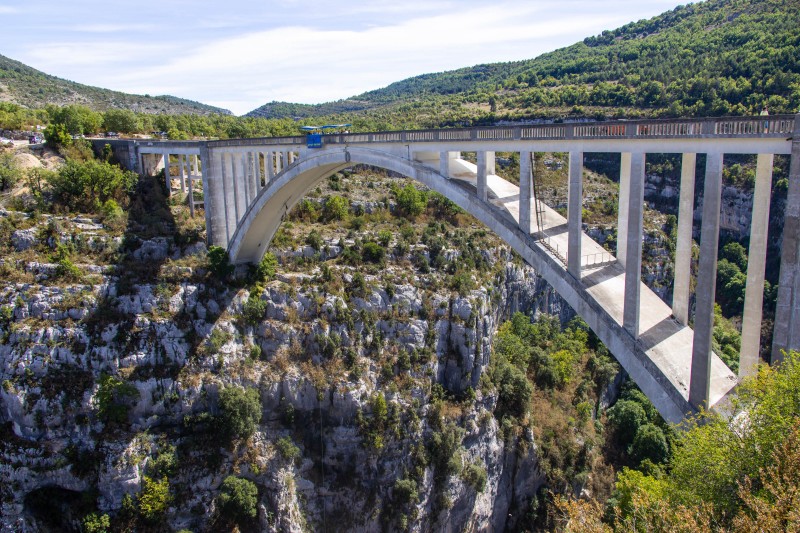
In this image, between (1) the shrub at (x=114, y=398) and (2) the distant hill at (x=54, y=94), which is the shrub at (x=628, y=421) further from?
(2) the distant hill at (x=54, y=94)

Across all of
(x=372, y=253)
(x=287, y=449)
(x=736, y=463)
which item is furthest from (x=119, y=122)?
(x=736, y=463)

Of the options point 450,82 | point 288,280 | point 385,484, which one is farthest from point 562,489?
point 450,82

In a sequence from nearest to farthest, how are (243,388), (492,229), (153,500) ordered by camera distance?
(492,229), (153,500), (243,388)

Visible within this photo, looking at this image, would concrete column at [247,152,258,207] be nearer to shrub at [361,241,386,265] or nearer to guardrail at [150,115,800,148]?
shrub at [361,241,386,265]

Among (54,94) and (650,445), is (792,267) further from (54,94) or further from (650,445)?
(54,94)

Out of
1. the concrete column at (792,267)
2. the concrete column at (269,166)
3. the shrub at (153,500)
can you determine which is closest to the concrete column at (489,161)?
the concrete column at (792,267)

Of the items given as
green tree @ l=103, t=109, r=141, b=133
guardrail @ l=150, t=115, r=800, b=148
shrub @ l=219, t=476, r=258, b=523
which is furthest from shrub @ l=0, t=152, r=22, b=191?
guardrail @ l=150, t=115, r=800, b=148

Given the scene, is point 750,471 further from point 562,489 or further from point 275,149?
point 562,489
